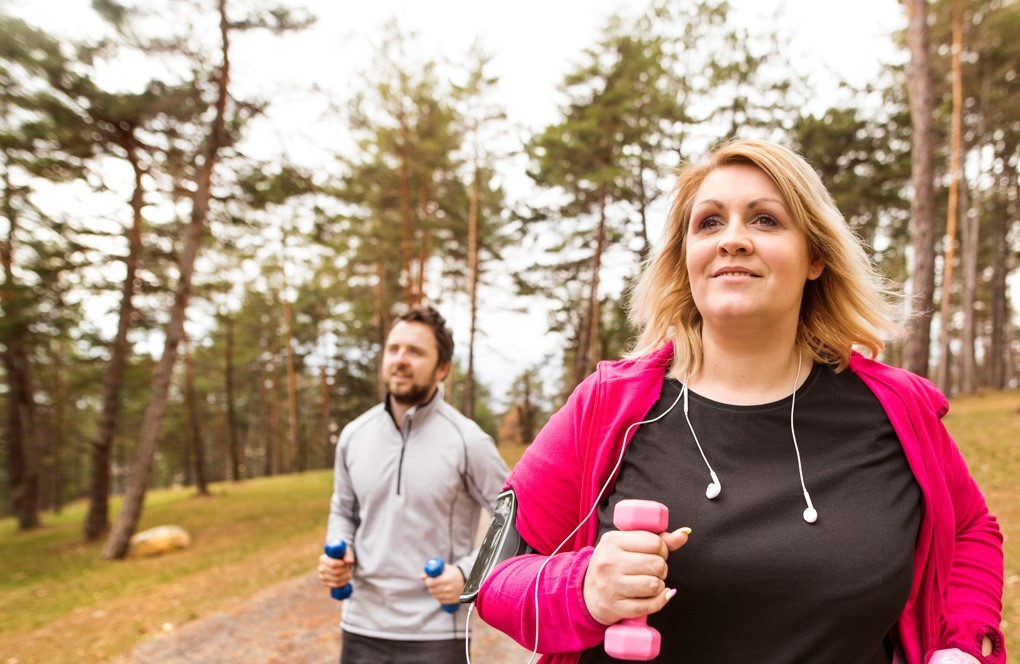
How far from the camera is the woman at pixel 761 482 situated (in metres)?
1.27

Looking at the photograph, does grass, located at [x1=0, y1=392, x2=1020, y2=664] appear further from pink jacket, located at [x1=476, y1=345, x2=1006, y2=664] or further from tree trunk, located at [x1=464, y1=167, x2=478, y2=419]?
tree trunk, located at [x1=464, y1=167, x2=478, y2=419]

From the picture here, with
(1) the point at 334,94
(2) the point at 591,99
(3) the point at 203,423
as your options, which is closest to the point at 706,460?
(1) the point at 334,94

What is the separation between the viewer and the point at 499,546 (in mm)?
1506

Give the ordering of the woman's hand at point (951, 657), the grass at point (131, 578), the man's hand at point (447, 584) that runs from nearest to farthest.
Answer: the woman's hand at point (951, 657) → the man's hand at point (447, 584) → the grass at point (131, 578)

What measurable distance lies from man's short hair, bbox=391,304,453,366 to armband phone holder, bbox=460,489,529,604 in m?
1.85

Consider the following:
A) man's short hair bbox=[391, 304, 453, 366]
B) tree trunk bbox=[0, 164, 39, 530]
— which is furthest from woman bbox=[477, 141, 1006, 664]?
tree trunk bbox=[0, 164, 39, 530]

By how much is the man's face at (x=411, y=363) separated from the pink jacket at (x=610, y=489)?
1679 millimetres

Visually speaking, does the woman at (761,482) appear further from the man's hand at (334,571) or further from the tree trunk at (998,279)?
the tree trunk at (998,279)

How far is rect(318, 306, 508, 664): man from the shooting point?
9.07 feet

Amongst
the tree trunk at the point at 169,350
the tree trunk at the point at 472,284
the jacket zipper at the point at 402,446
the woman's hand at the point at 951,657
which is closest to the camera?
the woman's hand at the point at 951,657

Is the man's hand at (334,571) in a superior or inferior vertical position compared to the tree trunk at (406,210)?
inferior

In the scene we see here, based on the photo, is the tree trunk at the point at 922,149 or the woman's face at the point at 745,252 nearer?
the woman's face at the point at 745,252

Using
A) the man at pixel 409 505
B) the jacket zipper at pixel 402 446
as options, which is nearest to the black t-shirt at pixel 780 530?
the man at pixel 409 505

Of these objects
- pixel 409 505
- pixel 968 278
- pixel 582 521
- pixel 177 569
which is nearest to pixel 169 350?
pixel 177 569
